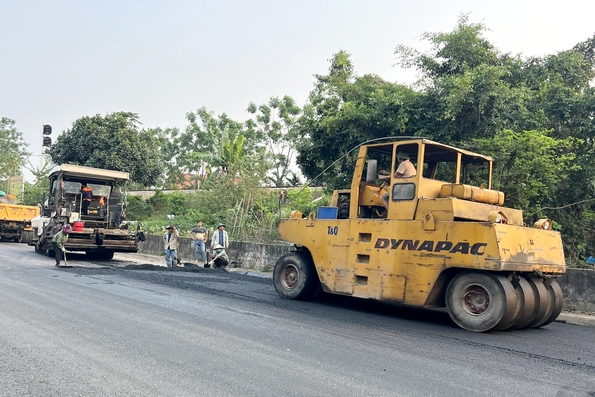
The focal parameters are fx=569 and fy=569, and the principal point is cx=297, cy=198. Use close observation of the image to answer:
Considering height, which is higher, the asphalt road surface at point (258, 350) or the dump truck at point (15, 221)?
the dump truck at point (15, 221)

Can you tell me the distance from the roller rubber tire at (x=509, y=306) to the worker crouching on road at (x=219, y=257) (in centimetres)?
1029

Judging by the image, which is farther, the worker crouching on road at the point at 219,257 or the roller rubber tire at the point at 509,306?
the worker crouching on road at the point at 219,257

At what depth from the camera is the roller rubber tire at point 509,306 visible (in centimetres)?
780

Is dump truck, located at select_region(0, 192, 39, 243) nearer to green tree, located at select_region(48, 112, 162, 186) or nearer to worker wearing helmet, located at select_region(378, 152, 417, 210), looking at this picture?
green tree, located at select_region(48, 112, 162, 186)

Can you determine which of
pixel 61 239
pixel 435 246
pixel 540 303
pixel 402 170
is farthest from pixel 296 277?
pixel 61 239

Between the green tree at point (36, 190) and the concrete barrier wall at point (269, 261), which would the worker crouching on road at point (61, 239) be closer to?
the concrete barrier wall at point (269, 261)

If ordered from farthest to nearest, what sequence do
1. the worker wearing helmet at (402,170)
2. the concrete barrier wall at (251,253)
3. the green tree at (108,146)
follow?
the green tree at (108,146)
the concrete barrier wall at (251,253)
the worker wearing helmet at (402,170)

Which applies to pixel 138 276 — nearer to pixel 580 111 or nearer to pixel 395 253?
pixel 395 253

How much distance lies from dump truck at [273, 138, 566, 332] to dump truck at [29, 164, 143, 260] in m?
9.21

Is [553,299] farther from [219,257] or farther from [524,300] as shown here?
[219,257]

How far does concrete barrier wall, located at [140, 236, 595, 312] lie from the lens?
33.3 ft

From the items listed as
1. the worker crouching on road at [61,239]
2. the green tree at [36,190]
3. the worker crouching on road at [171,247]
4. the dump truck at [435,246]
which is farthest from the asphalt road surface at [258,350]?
the green tree at [36,190]

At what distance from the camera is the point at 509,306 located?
25.6 feet

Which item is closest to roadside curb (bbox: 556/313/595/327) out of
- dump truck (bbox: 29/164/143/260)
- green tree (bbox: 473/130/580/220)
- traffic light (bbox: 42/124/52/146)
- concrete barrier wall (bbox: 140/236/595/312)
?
concrete barrier wall (bbox: 140/236/595/312)
